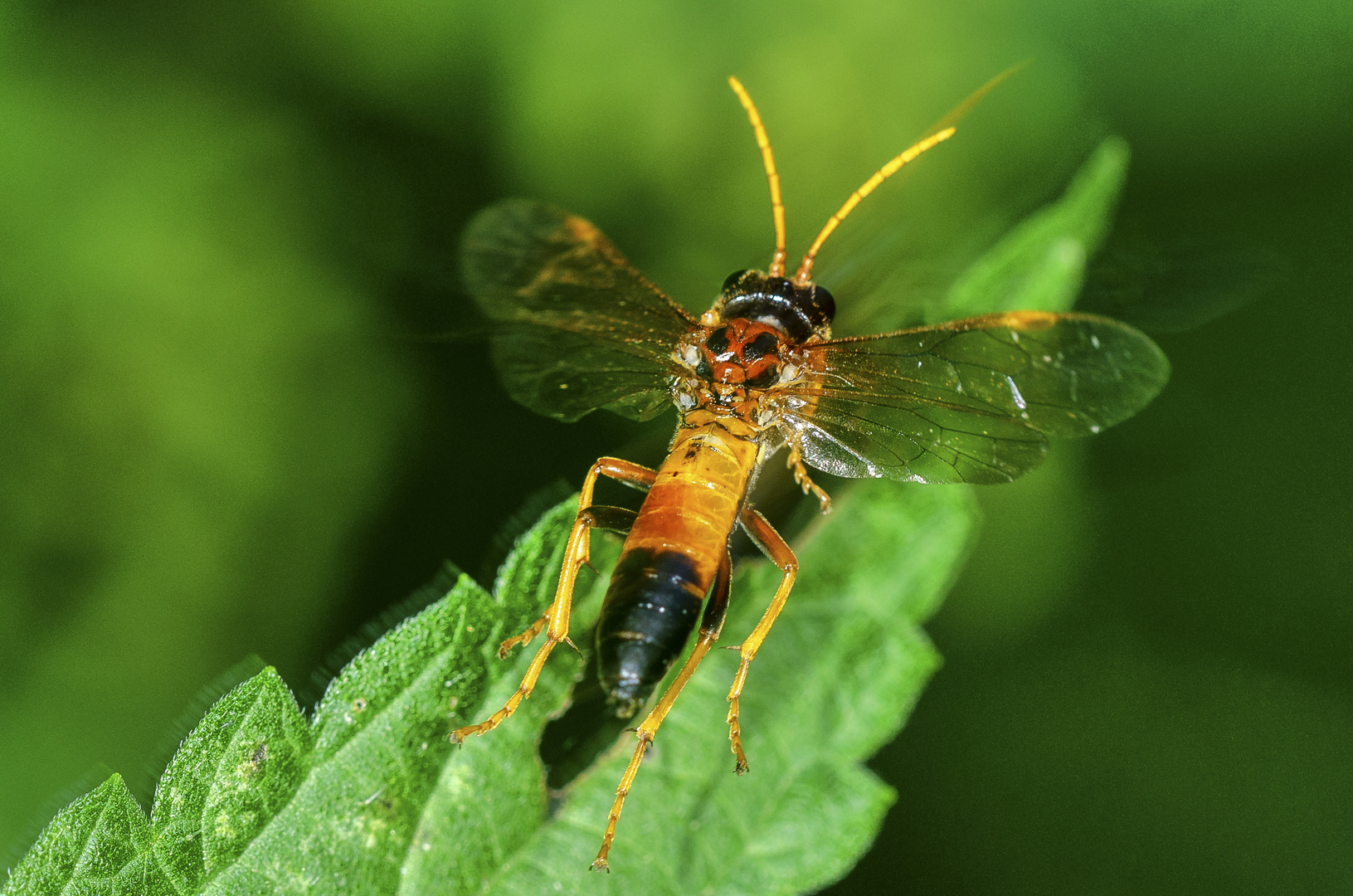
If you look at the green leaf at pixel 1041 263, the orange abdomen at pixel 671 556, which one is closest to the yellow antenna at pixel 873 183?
the green leaf at pixel 1041 263

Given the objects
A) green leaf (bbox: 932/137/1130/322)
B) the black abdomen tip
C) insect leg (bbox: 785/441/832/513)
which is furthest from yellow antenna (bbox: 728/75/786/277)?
the black abdomen tip

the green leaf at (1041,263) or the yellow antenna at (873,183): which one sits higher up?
the yellow antenna at (873,183)

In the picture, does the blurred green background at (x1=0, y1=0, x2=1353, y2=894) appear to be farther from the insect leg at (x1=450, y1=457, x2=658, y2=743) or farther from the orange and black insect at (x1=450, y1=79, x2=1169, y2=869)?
the insect leg at (x1=450, y1=457, x2=658, y2=743)

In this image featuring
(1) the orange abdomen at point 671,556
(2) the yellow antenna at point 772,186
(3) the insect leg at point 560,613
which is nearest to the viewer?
(3) the insect leg at point 560,613

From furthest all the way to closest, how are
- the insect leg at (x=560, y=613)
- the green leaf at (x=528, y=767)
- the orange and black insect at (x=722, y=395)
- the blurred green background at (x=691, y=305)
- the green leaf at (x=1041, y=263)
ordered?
1. the blurred green background at (x=691, y=305)
2. the green leaf at (x=1041, y=263)
3. the orange and black insect at (x=722, y=395)
4. the insect leg at (x=560, y=613)
5. the green leaf at (x=528, y=767)

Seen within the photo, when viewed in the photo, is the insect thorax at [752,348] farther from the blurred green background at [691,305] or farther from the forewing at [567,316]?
the blurred green background at [691,305]

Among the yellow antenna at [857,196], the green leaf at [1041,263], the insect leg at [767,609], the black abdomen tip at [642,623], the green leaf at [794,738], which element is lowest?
the green leaf at [794,738]

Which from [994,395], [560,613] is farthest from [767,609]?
[994,395]
